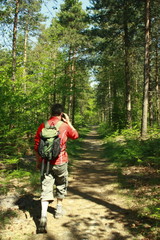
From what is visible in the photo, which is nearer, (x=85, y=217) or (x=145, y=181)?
(x=85, y=217)

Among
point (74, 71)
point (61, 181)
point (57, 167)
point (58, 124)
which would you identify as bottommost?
point (61, 181)

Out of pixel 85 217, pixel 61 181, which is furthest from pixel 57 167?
pixel 85 217

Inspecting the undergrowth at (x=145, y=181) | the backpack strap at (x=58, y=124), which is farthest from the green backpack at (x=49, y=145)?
the undergrowth at (x=145, y=181)

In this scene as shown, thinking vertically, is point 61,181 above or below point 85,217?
above

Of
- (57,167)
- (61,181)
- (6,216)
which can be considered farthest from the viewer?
(61,181)

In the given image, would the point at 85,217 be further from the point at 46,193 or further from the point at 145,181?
the point at 145,181

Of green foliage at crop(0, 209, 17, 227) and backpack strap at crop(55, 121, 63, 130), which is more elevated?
backpack strap at crop(55, 121, 63, 130)

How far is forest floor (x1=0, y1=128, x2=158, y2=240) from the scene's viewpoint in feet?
11.9

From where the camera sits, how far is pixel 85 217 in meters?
4.34

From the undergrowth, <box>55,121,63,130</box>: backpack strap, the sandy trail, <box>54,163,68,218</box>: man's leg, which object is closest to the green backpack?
<box>55,121,63,130</box>: backpack strap

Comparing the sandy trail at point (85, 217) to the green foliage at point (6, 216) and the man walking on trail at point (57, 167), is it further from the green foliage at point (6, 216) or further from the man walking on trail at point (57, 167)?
the man walking on trail at point (57, 167)

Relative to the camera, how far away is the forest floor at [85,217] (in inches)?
143

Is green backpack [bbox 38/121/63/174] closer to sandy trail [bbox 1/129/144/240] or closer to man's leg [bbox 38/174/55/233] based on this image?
man's leg [bbox 38/174/55/233]

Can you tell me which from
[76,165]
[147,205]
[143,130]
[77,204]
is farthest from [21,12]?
[147,205]
